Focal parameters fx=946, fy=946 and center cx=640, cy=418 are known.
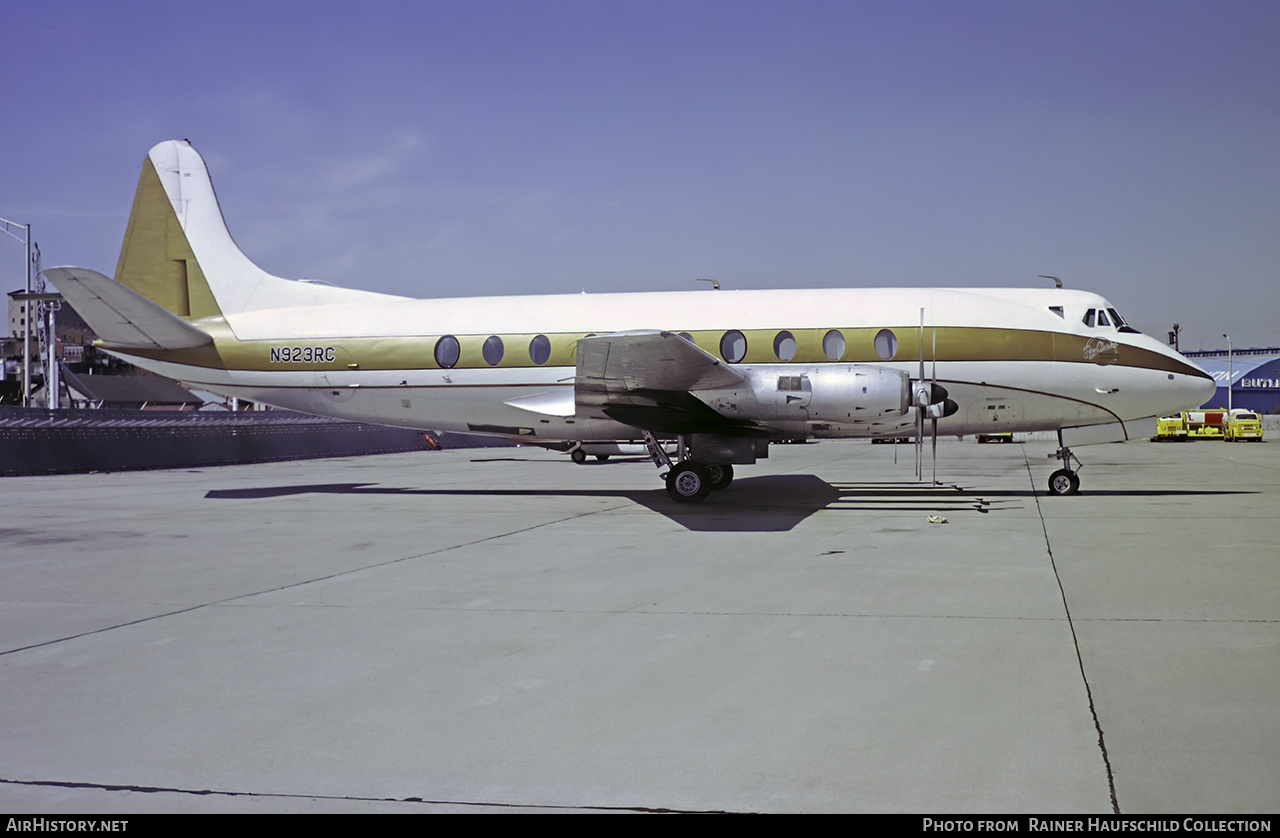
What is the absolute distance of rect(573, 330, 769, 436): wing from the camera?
13.9m

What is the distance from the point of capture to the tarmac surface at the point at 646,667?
4145 millimetres

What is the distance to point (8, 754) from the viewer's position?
178 inches

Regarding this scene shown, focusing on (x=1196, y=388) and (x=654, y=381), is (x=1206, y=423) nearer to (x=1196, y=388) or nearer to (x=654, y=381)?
(x=1196, y=388)

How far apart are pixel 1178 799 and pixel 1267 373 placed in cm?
13368

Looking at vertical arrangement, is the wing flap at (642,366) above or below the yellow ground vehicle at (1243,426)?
above

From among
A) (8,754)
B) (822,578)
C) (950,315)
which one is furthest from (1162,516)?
(8,754)

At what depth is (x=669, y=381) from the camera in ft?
49.7

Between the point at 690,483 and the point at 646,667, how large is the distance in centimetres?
1072

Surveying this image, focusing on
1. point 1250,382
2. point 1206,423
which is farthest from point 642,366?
point 1250,382

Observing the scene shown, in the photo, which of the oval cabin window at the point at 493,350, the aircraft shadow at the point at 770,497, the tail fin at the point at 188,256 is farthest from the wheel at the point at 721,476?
the tail fin at the point at 188,256

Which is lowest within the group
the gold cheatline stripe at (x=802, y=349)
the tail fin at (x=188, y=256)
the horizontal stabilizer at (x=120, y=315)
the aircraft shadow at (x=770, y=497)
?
the aircraft shadow at (x=770, y=497)

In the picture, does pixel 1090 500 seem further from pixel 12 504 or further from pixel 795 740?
pixel 12 504

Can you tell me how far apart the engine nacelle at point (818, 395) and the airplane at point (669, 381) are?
0.11 ft

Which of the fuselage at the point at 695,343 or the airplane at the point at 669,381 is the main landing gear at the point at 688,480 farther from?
the fuselage at the point at 695,343
